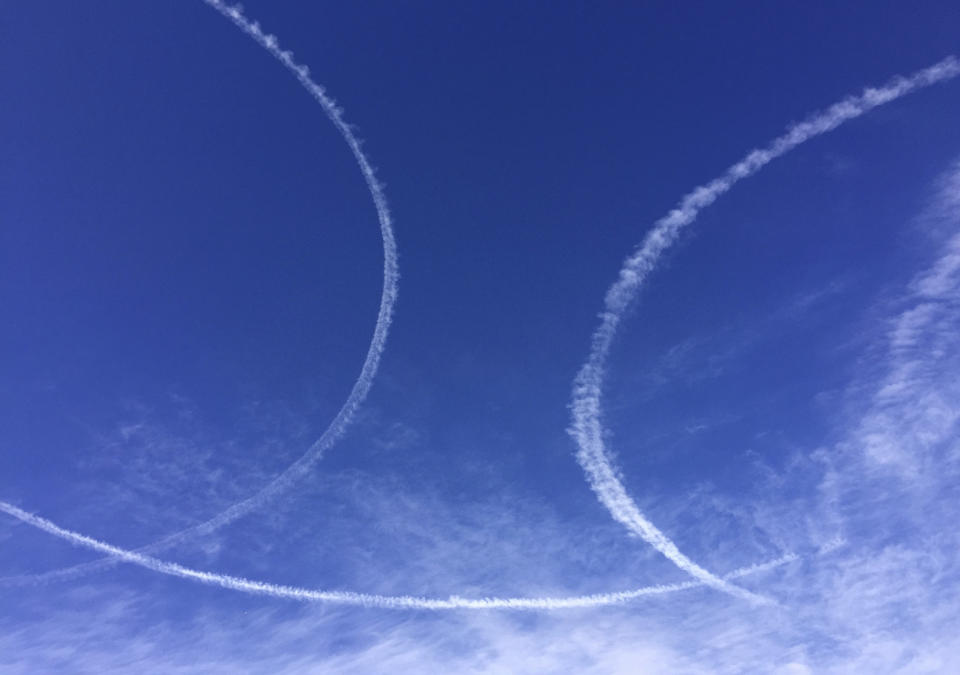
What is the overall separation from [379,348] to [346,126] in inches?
298

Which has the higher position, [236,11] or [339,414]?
[236,11]

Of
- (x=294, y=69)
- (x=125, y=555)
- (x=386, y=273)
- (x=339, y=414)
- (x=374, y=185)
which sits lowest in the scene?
(x=125, y=555)

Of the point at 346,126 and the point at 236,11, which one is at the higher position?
the point at 236,11

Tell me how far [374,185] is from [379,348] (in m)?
5.58

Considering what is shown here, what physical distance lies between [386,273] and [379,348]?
8.58 feet

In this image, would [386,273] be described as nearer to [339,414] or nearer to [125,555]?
[339,414]

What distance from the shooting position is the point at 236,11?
90.0ft

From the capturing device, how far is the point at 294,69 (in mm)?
27844

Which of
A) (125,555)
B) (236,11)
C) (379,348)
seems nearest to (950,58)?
(379,348)

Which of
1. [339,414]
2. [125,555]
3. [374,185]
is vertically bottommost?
[125,555]

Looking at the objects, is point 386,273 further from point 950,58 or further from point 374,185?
point 950,58

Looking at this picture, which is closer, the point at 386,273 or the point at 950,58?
the point at 950,58

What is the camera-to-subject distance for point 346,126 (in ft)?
93.7

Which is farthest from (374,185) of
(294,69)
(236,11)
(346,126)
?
(236,11)
